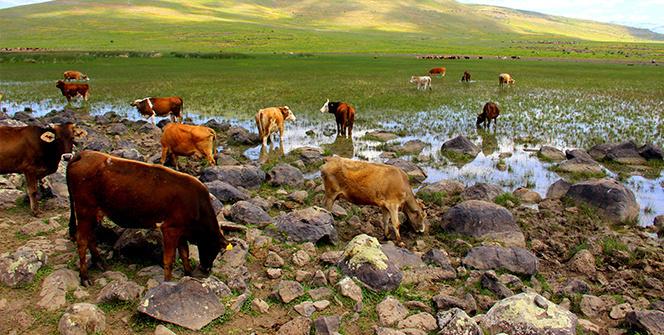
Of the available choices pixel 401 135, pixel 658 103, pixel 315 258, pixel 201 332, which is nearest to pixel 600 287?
pixel 315 258

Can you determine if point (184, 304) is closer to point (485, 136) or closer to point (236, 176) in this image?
point (236, 176)

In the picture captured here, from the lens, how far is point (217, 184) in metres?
9.71

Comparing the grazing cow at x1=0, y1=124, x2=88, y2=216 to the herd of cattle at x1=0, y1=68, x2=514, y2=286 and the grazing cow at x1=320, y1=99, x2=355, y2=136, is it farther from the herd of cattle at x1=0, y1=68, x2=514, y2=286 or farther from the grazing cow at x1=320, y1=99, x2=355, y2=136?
the grazing cow at x1=320, y1=99, x2=355, y2=136

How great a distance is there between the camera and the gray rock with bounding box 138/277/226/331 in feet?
16.2

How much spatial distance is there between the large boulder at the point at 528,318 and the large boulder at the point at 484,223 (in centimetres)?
287

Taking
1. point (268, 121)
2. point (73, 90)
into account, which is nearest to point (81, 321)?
point (268, 121)

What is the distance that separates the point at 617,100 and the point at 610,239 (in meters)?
25.8

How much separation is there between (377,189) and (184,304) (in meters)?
4.49

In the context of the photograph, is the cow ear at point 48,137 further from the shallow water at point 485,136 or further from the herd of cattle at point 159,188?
the shallow water at point 485,136

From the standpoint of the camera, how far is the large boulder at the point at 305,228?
24.9ft

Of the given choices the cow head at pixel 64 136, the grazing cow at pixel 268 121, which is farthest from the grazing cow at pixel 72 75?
the cow head at pixel 64 136

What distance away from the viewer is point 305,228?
25.1 feet

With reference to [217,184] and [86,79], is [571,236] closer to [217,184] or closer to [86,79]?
[217,184]

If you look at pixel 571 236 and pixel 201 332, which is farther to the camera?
pixel 571 236
